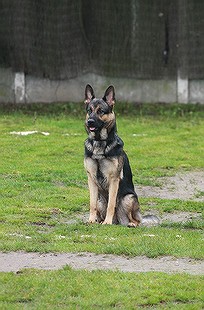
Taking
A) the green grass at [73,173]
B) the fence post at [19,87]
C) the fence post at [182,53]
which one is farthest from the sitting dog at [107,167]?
the fence post at [182,53]

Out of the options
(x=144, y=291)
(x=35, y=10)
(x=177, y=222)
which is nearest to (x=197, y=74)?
(x=35, y=10)

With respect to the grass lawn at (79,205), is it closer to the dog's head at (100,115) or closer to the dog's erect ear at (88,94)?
the dog's head at (100,115)

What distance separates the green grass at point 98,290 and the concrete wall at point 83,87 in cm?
1526

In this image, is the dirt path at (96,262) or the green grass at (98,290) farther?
the dirt path at (96,262)

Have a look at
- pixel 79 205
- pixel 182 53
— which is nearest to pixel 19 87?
pixel 182 53

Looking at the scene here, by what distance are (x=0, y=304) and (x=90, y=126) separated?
164 inches

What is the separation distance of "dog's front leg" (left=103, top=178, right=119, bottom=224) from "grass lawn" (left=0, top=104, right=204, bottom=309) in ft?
1.32

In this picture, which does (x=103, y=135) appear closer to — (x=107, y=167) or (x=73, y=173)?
(x=107, y=167)

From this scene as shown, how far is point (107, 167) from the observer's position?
11.6m

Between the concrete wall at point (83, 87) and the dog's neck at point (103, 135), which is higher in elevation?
the dog's neck at point (103, 135)

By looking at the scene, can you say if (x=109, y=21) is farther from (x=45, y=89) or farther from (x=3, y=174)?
(x=3, y=174)

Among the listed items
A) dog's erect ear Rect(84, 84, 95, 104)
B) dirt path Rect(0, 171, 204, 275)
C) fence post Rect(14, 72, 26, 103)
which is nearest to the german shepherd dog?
dog's erect ear Rect(84, 84, 95, 104)

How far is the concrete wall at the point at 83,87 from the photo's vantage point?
23531 millimetres

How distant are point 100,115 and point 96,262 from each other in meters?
2.83
